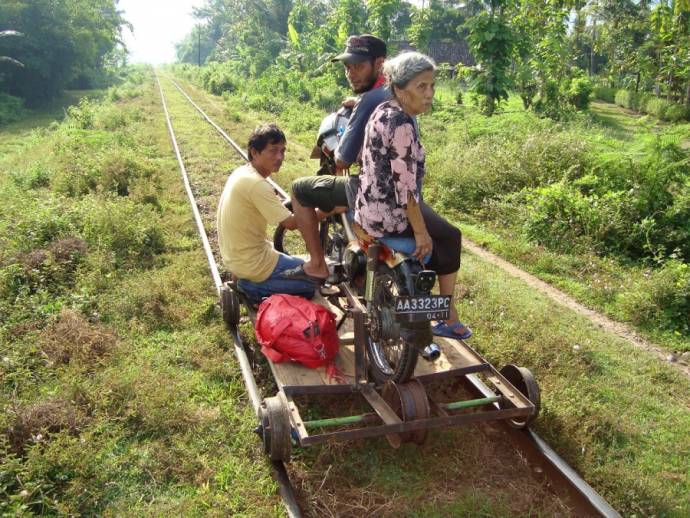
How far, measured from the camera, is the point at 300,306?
421 centimetres

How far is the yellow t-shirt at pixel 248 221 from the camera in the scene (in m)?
4.42

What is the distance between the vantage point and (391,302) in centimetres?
364

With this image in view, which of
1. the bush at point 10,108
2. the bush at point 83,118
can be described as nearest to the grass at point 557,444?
the bush at point 83,118

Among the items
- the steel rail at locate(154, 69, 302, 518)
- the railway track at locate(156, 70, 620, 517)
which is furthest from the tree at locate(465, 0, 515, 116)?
the railway track at locate(156, 70, 620, 517)

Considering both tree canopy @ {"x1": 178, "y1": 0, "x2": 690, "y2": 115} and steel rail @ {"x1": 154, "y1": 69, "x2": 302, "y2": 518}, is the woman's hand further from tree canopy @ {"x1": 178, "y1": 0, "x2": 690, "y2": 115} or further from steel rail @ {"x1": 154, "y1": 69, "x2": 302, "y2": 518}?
tree canopy @ {"x1": 178, "y1": 0, "x2": 690, "y2": 115}

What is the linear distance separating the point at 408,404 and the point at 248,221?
218 cm

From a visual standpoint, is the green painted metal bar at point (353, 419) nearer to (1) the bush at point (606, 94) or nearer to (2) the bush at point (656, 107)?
(2) the bush at point (656, 107)

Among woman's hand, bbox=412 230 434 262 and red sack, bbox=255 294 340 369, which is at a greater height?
woman's hand, bbox=412 230 434 262

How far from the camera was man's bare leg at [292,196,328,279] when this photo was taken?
184 inches

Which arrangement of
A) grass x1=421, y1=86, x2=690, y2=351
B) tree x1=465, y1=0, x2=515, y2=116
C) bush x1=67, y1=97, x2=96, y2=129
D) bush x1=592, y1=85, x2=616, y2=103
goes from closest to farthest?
grass x1=421, y1=86, x2=690, y2=351 → tree x1=465, y1=0, x2=515, y2=116 → bush x1=67, y1=97, x2=96, y2=129 → bush x1=592, y1=85, x2=616, y2=103

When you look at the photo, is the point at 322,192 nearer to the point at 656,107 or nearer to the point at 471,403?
the point at 471,403

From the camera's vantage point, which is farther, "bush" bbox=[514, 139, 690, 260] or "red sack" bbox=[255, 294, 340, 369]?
"bush" bbox=[514, 139, 690, 260]

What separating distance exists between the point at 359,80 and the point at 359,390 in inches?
102

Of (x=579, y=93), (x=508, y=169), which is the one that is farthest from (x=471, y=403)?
(x=579, y=93)
